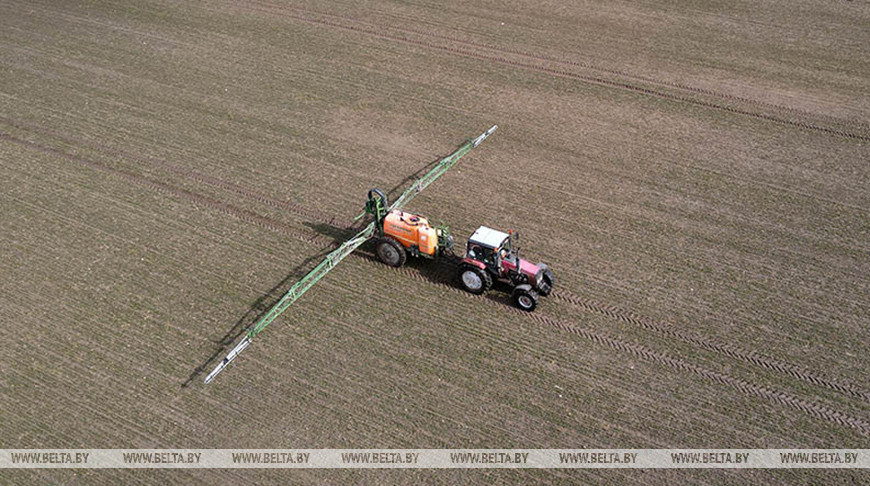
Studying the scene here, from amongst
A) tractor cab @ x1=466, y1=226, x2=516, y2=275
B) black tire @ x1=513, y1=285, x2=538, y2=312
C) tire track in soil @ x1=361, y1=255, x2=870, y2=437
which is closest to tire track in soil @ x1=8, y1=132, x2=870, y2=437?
tire track in soil @ x1=361, y1=255, x2=870, y2=437

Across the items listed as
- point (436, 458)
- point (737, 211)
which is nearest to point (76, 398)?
point (436, 458)

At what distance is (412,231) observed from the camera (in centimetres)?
1566

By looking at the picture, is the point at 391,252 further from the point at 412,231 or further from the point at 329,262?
the point at 329,262

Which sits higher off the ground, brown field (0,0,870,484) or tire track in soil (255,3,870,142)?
tire track in soil (255,3,870,142)

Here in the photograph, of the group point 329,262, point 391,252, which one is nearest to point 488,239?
point 391,252

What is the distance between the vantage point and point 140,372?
14.1 meters

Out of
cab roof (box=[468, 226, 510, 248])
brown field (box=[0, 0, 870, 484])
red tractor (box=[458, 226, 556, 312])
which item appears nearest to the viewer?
brown field (box=[0, 0, 870, 484])

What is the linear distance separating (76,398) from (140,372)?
135 centimetres

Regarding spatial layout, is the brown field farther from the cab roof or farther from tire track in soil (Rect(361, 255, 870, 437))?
the cab roof

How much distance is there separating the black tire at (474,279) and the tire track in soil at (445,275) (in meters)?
0.72

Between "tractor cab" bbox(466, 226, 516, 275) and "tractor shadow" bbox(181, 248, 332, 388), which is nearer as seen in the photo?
"tractor shadow" bbox(181, 248, 332, 388)

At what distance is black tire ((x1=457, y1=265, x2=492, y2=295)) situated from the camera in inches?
595

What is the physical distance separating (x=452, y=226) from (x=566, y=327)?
4.75m

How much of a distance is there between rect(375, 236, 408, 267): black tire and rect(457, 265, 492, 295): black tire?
1.67 metres
